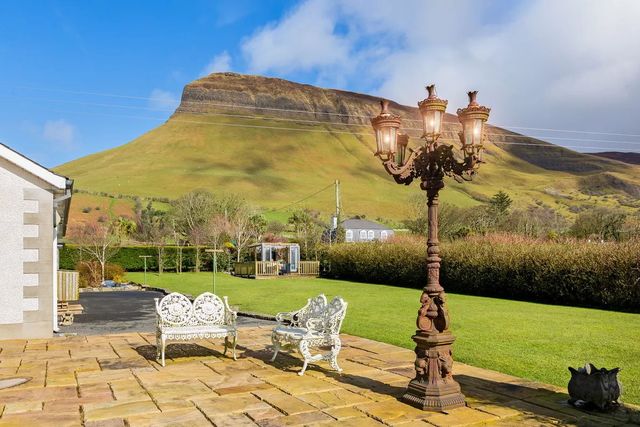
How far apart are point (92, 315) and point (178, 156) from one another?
361ft

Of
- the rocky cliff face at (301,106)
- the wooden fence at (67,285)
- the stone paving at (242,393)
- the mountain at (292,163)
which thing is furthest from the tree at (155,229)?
the rocky cliff face at (301,106)

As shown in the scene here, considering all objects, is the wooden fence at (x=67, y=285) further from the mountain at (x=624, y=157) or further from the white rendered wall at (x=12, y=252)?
the mountain at (x=624, y=157)

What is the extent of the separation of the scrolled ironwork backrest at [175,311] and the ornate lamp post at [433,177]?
3723 millimetres

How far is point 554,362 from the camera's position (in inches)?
305

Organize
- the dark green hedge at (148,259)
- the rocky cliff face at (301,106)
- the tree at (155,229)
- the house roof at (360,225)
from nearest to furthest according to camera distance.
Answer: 1. the dark green hedge at (148,259)
2. the tree at (155,229)
3. the house roof at (360,225)
4. the rocky cliff face at (301,106)

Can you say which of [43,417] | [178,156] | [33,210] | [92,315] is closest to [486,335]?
[43,417]

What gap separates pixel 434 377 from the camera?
5.46m

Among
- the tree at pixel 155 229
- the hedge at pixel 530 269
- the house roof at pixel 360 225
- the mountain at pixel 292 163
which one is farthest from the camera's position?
the mountain at pixel 292 163

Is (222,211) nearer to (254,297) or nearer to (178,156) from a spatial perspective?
(254,297)

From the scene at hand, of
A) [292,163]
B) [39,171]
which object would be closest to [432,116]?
[39,171]

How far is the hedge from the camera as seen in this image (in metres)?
16.3

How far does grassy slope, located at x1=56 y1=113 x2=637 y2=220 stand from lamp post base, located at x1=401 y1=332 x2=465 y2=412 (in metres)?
79.8

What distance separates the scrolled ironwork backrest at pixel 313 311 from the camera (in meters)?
7.77

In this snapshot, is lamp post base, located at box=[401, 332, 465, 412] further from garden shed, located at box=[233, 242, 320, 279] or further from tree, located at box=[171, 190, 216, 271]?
tree, located at box=[171, 190, 216, 271]
